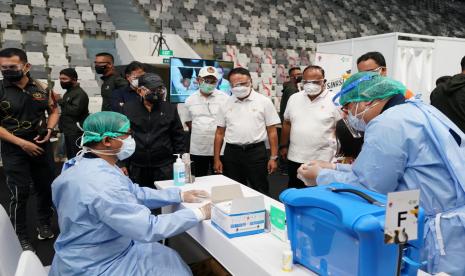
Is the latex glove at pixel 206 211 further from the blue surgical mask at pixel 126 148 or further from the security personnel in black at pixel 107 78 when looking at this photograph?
the security personnel in black at pixel 107 78

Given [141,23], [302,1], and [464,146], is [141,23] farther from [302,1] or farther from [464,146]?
[464,146]

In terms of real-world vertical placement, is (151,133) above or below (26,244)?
above

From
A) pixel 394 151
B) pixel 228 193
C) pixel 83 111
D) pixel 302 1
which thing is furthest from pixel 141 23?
pixel 394 151

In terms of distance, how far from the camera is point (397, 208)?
863 mm

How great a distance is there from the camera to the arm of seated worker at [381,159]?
126 cm

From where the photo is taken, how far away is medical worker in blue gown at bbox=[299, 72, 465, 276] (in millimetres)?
1259

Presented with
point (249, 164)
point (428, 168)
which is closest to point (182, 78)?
point (249, 164)

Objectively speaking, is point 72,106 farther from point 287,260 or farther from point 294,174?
point 287,260

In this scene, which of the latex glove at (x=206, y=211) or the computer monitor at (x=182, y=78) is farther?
the computer monitor at (x=182, y=78)

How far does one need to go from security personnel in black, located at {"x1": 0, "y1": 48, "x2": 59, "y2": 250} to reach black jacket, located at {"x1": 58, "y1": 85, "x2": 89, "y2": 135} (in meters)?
0.84

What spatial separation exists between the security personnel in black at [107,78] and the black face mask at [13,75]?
97 centimetres

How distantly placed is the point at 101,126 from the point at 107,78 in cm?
247

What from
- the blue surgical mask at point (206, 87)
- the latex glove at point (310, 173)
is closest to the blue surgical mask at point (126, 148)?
the latex glove at point (310, 173)

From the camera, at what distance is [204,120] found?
331 cm
